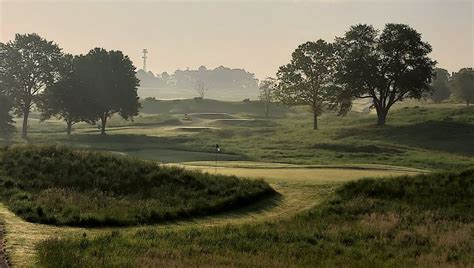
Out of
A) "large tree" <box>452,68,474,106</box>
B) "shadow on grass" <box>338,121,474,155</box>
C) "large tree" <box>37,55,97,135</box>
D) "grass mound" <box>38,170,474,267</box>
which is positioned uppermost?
"large tree" <box>452,68,474,106</box>

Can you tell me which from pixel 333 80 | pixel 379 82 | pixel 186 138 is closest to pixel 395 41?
pixel 379 82

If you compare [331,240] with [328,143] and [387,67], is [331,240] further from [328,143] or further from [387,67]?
[387,67]

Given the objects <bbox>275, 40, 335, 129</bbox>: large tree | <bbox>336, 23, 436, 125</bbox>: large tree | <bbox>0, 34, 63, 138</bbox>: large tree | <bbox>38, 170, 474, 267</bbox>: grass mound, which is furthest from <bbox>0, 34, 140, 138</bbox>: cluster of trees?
<bbox>38, 170, 474, 267</bbox>: grass mound

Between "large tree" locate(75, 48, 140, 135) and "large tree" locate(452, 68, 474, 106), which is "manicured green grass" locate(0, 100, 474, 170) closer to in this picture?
"large tree" locate(75, 48, 140, 135)

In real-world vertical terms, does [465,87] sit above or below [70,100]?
above

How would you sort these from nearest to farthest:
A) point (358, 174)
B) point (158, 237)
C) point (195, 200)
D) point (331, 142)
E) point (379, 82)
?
point (158, 237) → point (195, 200) → point (358, 174) → point (331, 142) → point (379, 82)

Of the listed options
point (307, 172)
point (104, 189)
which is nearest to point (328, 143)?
point (307, 172)

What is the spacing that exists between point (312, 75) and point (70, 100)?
3936cm

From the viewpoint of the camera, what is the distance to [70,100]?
71.2 meters

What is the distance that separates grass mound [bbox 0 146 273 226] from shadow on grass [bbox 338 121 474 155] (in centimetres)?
3747

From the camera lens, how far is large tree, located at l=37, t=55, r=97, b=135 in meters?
71.3

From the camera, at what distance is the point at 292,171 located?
106 ft

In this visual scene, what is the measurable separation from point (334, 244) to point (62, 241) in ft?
29.6

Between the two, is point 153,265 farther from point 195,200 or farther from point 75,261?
point 195,200
